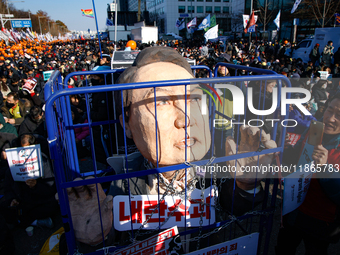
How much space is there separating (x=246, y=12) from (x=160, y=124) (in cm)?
4698

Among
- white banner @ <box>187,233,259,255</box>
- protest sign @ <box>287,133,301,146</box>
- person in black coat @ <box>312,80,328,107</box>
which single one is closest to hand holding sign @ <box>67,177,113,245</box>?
white banner @ <box>187,233,259,255</box>

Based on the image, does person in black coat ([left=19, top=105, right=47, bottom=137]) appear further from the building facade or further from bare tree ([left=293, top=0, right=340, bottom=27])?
the building facade

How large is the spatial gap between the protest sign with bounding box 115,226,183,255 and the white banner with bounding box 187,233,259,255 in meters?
0.19

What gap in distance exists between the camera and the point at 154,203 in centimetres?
164

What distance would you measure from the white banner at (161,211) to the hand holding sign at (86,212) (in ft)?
0.40

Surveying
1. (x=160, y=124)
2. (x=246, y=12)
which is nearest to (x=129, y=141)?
(x=160, y=124)

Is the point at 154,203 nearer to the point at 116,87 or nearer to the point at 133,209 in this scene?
the point at 133,209

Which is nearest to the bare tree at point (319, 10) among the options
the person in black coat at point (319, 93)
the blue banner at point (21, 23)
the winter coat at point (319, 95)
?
the person in black coat at point (319, 93)

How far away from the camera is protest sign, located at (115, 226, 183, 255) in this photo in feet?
4.97

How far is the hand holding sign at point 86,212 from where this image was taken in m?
1.43

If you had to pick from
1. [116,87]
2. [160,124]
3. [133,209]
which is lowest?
[133,209]

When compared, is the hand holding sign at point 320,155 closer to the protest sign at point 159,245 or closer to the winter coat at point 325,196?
the winter coat at point 325,196

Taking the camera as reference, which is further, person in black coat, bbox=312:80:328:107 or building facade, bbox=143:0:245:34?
building facade, bbox=143:0:245:34

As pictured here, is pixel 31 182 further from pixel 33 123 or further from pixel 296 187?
pixel 296 187
